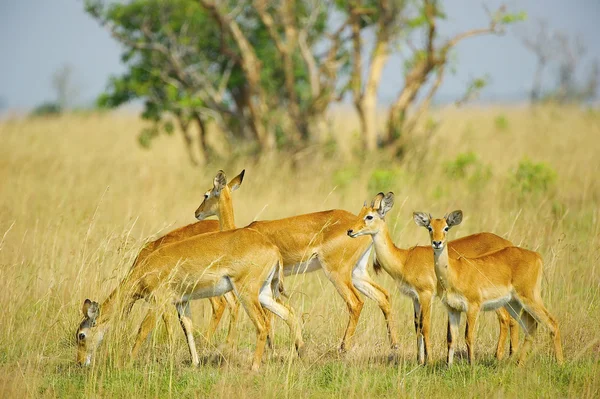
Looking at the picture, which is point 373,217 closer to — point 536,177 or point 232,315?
point 232,315

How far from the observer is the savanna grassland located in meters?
6.29

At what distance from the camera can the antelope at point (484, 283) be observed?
257 inches

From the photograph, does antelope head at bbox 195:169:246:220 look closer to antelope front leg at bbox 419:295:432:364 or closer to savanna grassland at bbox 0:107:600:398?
savanna grassland at bbox 0:107:600:398

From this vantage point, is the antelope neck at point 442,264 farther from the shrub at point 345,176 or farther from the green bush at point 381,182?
the shrub at point 345,176

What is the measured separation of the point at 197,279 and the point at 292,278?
2605mm

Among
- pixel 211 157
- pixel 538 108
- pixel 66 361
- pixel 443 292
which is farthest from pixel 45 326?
pixel 538 108

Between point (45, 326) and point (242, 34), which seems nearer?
point (45, 326)

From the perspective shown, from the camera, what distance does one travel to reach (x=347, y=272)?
7762 mm

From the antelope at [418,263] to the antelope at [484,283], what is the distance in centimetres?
19

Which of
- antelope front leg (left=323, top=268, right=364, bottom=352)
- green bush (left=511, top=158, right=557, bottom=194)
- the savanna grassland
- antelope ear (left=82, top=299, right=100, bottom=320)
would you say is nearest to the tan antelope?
antelope front leg (left=323, top=268, right=364, bottom=352)

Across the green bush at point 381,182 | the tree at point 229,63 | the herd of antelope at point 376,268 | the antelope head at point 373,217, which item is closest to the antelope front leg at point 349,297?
the herd of antelope at point 376,268

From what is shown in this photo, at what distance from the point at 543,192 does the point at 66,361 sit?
8.92 metres

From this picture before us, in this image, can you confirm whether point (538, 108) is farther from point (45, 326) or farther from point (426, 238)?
point (45, 326)

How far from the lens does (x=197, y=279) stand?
21.6 ft
